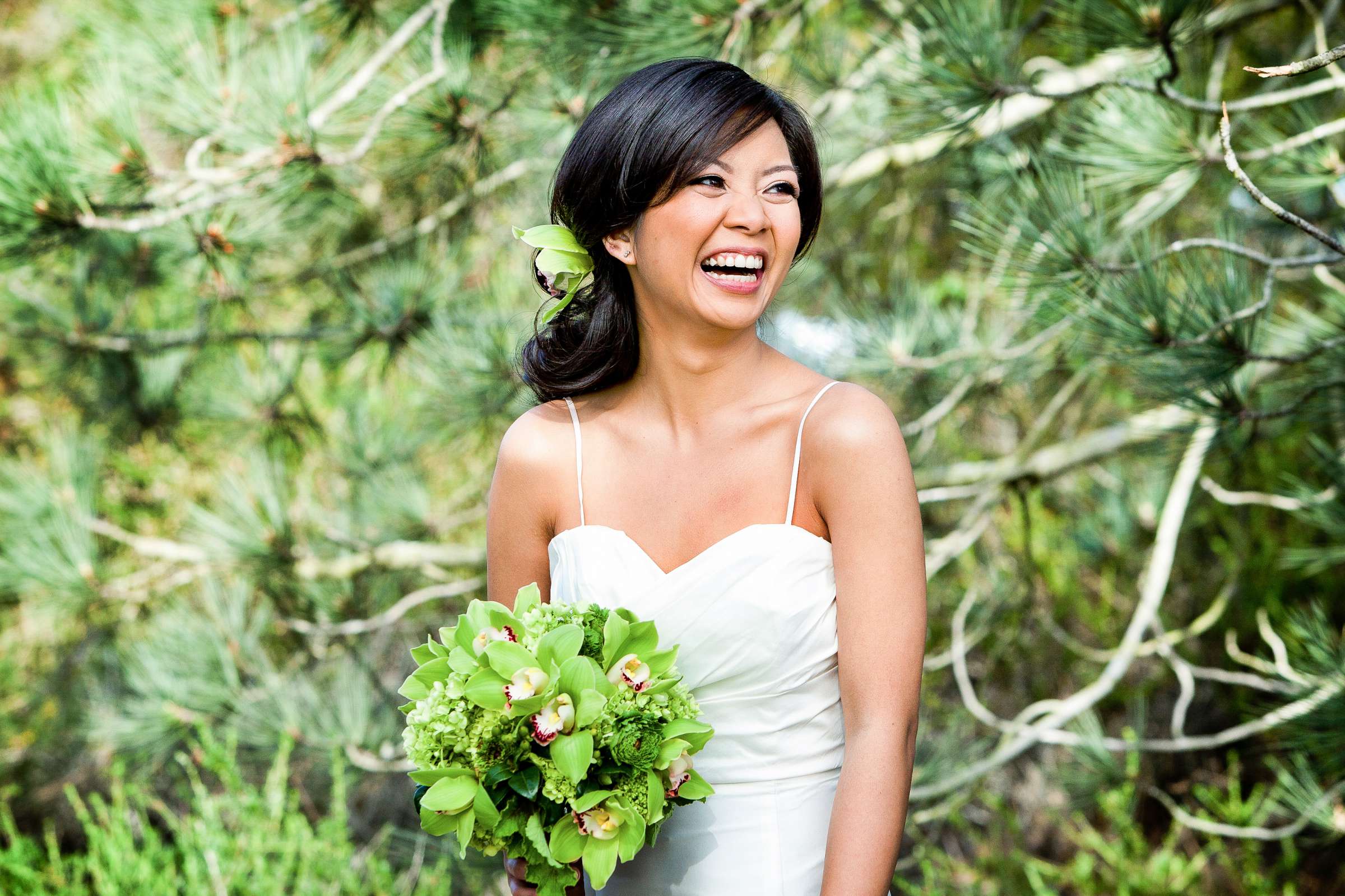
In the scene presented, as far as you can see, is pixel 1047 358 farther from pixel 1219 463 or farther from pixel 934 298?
pixel 1219 463

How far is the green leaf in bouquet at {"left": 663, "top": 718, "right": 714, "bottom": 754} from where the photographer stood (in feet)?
3.79

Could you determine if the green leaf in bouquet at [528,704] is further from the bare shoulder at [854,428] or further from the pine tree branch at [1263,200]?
the pine tree branch at [1263,200]

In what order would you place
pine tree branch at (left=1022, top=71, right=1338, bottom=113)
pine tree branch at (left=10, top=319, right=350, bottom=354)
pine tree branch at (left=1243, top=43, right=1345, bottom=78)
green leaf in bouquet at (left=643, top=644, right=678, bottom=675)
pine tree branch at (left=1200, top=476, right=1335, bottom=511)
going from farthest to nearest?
pine tree branch at (left=10, top=319, right=350, bottom=354), pine tree branch at (left=1200, top=476, right=1335, bottom=511), pine tree branch at (left=1022, top=71, right=1338, bottom=113), green leaf in bouquet at (left=643, top=644, right=678, bottom=675), pine tree branch at (left=1243, top=43, right=1345, bottom=78)

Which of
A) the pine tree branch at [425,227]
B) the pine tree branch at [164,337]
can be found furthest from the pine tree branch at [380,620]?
the pine tree branch at [425,227]

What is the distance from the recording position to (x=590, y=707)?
3.60ft

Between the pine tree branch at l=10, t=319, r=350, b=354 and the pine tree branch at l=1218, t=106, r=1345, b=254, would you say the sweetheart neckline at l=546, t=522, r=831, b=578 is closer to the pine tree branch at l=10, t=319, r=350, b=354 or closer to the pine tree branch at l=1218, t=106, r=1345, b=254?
the pine tree branch at l=1218, t=106, r=1345, b=254

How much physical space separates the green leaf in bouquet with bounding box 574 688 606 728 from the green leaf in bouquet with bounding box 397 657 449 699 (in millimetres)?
188

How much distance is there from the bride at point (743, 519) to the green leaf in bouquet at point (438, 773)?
7.6 inches

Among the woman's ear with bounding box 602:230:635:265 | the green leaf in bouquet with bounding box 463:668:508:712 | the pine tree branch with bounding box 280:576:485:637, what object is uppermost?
the woman's ear with bounding box 602:230:635:265

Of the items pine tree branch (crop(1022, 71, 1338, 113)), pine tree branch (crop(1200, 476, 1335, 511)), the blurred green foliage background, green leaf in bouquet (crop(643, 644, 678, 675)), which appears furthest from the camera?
pine tree branch (crop(1200, 476, 1335, 511))

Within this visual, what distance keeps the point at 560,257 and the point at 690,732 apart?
686mm

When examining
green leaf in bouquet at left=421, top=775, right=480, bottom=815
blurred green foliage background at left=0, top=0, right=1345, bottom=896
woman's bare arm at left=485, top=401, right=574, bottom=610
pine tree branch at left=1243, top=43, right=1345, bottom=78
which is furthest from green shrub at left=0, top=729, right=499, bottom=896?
pine tree branch at left=1243, top=43, right=1345, bottom=78

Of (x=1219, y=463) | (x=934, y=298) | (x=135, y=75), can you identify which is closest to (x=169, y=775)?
(x=135, y=75)

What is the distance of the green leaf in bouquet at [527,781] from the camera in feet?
3.66
